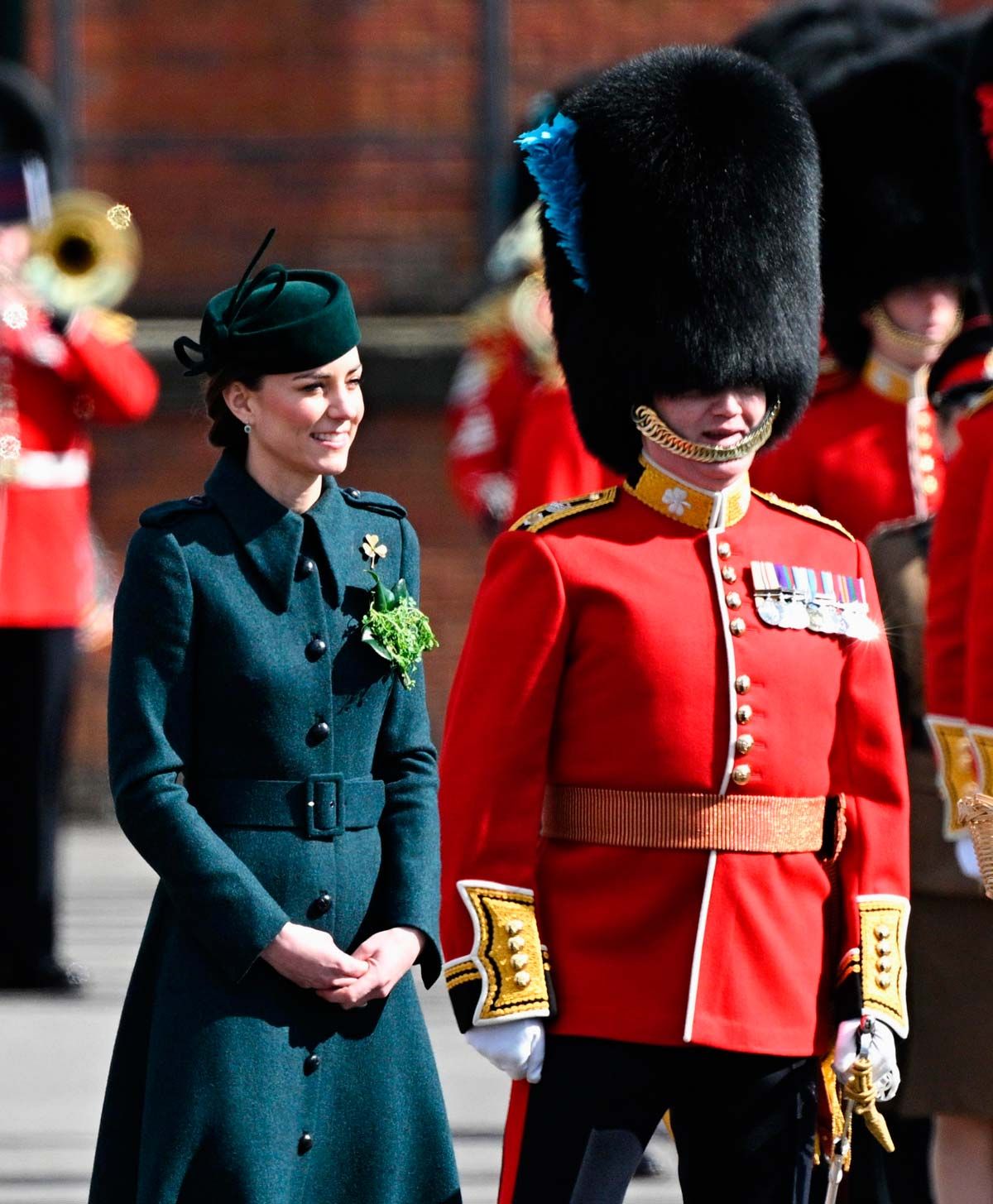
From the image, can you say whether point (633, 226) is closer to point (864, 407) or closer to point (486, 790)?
point (486, 790)

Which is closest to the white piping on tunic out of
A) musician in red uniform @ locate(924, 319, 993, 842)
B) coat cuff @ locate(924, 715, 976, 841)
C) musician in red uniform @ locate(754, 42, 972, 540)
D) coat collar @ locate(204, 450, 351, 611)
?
coat collar @ locate(204, 450, 351, 611)

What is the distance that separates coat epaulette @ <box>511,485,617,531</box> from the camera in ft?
11.7

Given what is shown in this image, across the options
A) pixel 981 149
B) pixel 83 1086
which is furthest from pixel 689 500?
pixel 83 1086

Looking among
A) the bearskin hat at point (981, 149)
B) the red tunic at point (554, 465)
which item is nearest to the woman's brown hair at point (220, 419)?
the bearskin hat at point (981, 149)

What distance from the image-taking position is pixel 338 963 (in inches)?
132

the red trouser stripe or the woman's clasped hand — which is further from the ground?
the woman's clasped hand

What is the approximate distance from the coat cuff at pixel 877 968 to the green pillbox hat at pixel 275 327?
0.97 metres

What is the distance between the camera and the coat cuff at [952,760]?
4305 mm

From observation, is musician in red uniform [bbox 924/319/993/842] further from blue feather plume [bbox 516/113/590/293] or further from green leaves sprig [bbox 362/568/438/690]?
green leaves sprig [bbox 362/568/438/690]

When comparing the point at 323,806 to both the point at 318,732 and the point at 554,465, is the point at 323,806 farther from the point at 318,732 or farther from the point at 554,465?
the point at 554,465

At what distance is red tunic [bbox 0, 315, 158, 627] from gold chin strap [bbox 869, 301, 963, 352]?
2323 millimetres

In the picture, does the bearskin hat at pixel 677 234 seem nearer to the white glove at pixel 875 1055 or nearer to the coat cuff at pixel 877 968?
the coat cuff at pixel 877 968

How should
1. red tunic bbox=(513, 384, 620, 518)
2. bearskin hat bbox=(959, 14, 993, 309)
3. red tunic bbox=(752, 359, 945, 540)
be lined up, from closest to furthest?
bearskin hat bbox=(959, 14, 993, 309) < red tunic bbox=(752, 359, 945, 540) < red tunic bbox=(513, 384, 620, 518)

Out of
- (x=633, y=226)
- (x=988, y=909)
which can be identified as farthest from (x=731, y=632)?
(x=988, y=909)
